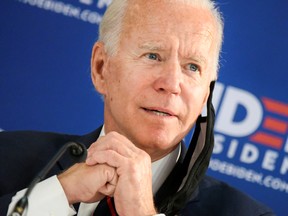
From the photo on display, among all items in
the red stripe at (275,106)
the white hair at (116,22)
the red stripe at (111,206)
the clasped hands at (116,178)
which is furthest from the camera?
the red stripe at (275,106)

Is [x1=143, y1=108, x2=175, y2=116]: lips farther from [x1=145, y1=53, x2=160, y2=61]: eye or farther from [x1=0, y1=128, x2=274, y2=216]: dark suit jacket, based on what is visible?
[x1=0, y1=128, x2=274, y2=216]: dark suit jacket

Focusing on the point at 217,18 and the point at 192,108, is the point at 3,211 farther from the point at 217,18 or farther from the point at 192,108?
the point at 217,18

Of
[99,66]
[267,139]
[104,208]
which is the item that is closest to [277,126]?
[267,139]

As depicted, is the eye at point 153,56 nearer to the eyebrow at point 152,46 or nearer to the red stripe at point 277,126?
the eyebrow at point 152,46

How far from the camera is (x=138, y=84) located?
2.30 metres

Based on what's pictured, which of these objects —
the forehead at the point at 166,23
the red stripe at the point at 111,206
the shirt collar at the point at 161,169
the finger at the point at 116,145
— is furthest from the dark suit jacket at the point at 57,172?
the forehead at the point at 166,23

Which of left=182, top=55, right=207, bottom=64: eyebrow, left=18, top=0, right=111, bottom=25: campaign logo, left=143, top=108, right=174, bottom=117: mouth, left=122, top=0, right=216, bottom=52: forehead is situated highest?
left=122, top=0, right=216, bottom=52: forehead

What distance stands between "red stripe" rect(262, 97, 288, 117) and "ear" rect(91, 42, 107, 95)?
1.12m

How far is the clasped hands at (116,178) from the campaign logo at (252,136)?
1321mm

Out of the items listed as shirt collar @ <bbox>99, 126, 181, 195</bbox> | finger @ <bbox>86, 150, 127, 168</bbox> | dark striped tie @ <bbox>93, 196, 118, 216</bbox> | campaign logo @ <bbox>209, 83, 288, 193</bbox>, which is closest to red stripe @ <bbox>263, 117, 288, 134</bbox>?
campaign logo @ <bbox>209, 83, 288, 193</bbox>

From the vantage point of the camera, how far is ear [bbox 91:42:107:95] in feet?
8.30

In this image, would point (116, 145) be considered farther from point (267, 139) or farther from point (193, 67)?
point (267, 139)

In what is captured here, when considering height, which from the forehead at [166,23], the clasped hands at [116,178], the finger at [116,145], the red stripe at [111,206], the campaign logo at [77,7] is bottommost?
the red stripe at [111,206]

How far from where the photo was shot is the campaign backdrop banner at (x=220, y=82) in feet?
10.9
